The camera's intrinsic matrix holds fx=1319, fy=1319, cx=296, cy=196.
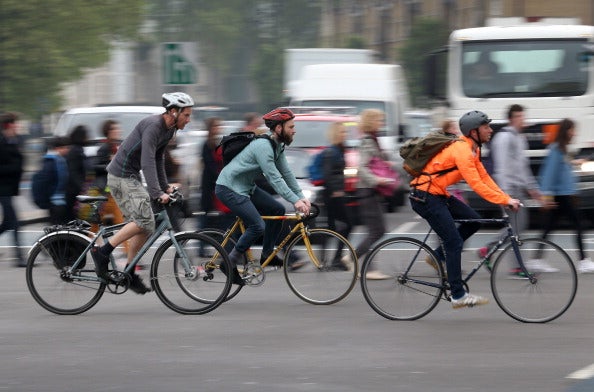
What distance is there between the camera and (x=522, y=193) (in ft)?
40.4

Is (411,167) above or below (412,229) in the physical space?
above

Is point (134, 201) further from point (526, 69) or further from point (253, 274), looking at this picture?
point (526, 69)

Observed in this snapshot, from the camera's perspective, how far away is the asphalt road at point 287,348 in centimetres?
712

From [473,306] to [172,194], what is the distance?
2321 millimetres

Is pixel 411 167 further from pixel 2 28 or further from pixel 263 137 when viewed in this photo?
pixel 2 28

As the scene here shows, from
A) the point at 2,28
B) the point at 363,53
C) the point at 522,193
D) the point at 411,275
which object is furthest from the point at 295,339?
the point at 2,28

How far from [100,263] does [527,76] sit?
9.57 meters

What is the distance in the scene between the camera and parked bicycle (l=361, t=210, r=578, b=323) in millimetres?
9148

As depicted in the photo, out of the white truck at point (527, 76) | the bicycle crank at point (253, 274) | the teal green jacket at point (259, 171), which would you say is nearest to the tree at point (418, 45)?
the white truck at point (527, 76)

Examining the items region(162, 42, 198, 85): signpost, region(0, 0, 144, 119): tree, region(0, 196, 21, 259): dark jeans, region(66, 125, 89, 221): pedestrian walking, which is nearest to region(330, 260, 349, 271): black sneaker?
region(66, 125, 89, 221): pedestrian walking

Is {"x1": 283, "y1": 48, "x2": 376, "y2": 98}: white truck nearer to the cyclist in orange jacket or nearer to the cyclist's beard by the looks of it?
the cyclist's beard

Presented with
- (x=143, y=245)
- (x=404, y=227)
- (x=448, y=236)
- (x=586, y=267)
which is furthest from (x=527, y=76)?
(x=143, y=245)

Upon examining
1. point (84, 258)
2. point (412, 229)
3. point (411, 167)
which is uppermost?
point (411, 167)

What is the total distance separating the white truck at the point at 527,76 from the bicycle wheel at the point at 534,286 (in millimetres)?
8201
